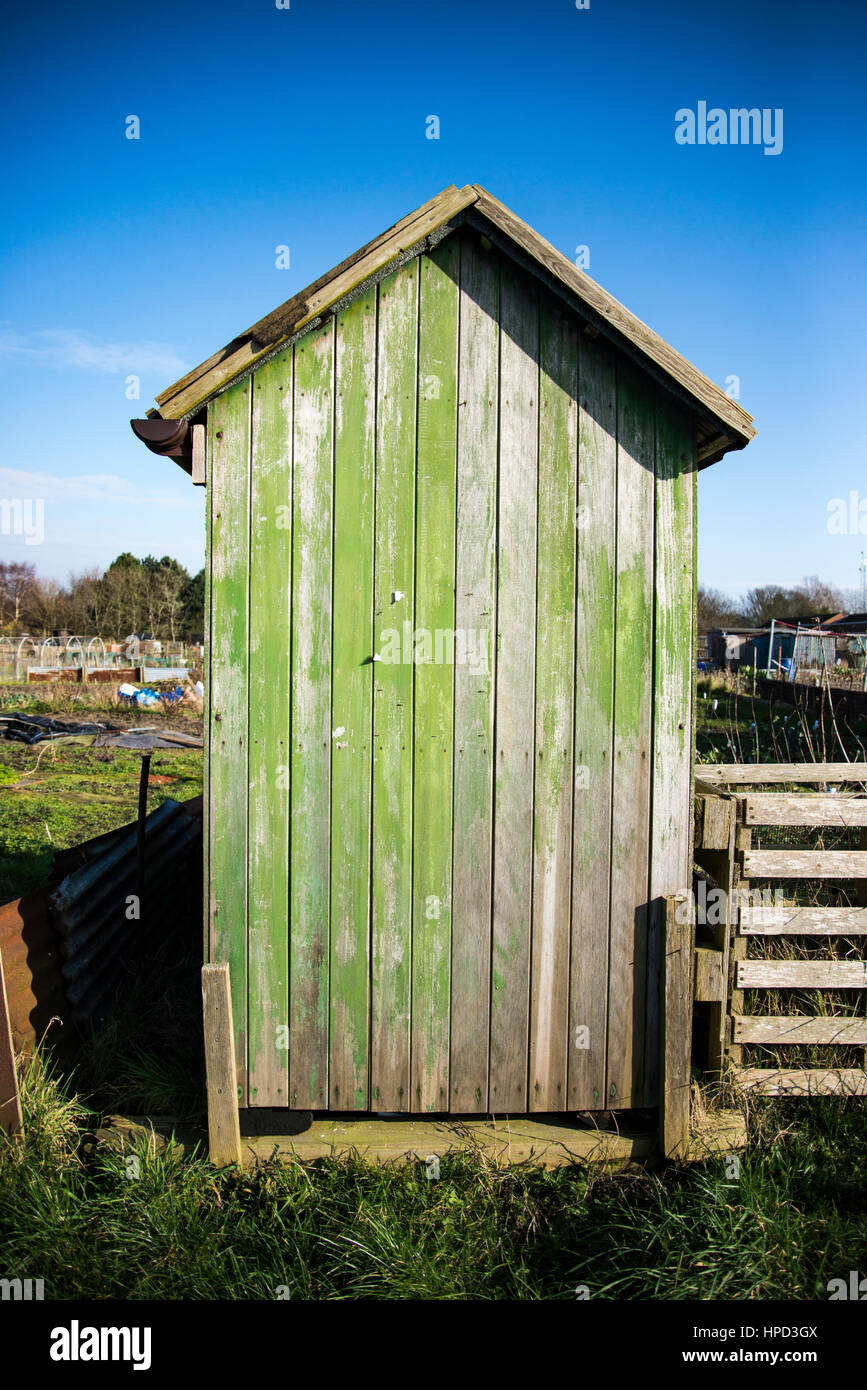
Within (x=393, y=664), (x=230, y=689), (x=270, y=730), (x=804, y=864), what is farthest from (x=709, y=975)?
(x=230, y=689)

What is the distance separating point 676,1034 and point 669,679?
1.58 m

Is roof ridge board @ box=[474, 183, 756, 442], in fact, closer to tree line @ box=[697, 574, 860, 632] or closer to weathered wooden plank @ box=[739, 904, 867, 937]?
A: weathered wooden plank @ box=[739, 904, 867, 937]

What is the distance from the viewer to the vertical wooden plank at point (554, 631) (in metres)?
3.32

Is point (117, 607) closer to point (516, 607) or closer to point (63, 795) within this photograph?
point (63, 795)

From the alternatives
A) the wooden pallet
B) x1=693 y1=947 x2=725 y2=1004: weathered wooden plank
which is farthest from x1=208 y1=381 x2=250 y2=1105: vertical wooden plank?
the wooden pallet

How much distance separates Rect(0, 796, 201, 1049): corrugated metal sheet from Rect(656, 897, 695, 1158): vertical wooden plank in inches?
115

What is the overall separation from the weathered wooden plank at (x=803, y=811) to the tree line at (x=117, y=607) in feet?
131

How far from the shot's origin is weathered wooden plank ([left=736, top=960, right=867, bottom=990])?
3707 mm

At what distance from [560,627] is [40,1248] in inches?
126

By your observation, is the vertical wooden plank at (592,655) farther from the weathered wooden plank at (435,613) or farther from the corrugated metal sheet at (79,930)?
the corrugated metal sheet at (79,930)

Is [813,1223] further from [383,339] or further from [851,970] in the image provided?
[383,339]
